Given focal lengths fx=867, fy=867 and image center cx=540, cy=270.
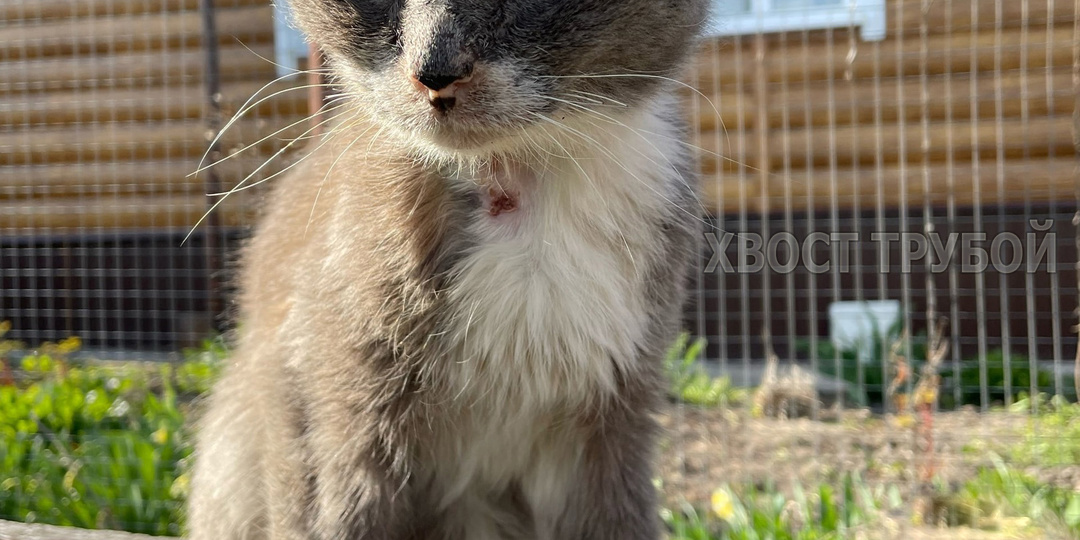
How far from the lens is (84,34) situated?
5742 mm

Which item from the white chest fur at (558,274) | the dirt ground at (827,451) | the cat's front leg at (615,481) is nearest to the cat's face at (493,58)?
the white chest fur at (558,274)

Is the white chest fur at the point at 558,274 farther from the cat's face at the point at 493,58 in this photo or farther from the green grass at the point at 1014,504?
the green grass at the point at 1014,504

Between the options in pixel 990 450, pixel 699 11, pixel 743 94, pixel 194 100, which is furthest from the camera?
pixel 194 100

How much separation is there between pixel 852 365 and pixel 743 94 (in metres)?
1.84

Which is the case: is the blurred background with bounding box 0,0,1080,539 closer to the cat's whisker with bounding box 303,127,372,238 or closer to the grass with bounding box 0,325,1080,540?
the grass with bounding box 0,325,1080,540

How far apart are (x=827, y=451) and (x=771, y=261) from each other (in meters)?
1.38

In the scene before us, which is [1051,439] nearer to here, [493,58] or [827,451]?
[827,451]

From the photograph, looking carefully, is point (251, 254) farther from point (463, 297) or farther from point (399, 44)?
point (399, 44)

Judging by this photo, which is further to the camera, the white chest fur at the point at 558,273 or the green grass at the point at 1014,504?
the green grass at the point at 1014,504

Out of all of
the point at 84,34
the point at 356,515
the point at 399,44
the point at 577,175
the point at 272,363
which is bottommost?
the point at 356,515

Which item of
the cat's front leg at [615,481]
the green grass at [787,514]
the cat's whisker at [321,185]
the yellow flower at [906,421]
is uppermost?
the cat's whisker at [321,185]

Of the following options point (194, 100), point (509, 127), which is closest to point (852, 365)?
point (509, 127)

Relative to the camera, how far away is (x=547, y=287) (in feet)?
4.92

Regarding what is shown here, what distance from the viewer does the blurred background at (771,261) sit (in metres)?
3.47
